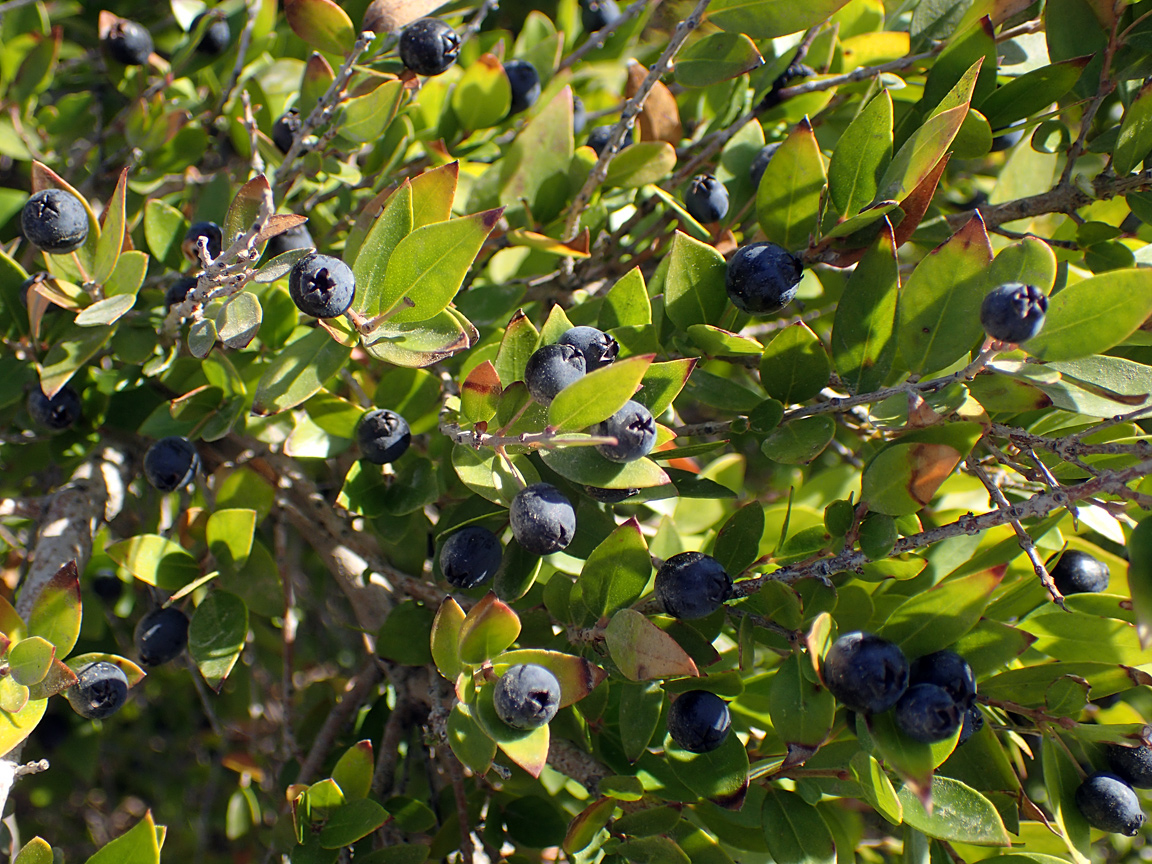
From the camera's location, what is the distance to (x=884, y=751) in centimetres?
96

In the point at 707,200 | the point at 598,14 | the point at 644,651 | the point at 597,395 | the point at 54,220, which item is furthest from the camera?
the point at 598,14

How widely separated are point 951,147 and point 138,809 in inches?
127

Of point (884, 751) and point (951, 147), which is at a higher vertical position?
point (951, 147)

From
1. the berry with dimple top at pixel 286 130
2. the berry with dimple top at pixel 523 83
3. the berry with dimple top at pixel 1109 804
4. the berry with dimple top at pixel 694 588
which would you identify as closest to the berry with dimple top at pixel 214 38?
the berry with dimple top at pixel 286 130

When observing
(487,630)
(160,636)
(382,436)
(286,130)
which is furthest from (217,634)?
(286,130)

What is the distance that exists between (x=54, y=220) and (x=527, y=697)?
1021 millimetres

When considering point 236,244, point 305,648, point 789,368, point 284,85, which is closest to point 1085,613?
point 789,368

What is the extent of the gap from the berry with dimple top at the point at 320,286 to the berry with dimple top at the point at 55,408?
0.76 meters

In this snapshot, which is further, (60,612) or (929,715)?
(60,612)

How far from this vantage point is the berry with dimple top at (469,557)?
1178 millimetres

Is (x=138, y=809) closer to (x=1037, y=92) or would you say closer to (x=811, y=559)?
(x=811, y=559)

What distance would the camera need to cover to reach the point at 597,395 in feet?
2.92

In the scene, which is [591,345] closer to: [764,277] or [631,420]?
[631,420]

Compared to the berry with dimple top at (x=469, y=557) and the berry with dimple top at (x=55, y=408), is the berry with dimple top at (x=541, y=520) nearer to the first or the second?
the berry with dimple top at (x=469, y=557)
